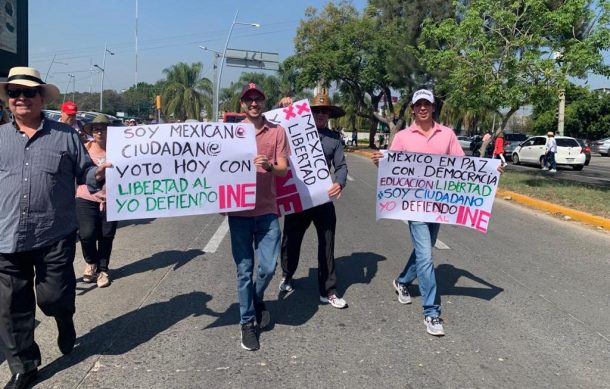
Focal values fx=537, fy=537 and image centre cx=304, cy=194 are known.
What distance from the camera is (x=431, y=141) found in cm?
491

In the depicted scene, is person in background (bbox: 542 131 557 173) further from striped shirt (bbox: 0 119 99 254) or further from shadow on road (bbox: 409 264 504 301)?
striped shirt (bbox: 0 119 99 254)

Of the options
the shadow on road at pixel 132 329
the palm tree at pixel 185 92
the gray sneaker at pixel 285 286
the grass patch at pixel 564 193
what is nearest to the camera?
the shadow on road at pixel 132 329

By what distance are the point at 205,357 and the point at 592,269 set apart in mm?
5265

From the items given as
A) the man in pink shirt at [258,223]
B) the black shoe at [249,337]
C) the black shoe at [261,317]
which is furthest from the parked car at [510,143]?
the black shoe at [249,337]

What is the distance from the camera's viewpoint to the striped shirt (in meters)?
3.33

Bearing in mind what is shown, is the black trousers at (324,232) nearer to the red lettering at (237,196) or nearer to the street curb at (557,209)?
the red lettering at (237,196)

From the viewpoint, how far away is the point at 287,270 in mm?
5383

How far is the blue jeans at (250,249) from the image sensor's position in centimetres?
404

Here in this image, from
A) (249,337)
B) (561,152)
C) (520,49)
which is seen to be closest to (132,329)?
(249,337)

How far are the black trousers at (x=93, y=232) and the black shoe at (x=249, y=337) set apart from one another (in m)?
2.34

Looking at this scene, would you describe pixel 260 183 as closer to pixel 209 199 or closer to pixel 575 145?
pixel 209 199

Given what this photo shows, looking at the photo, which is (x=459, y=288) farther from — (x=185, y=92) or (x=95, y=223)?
(x=185, y=92)

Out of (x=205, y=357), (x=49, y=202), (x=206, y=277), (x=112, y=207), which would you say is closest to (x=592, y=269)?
(x=206, y=277)

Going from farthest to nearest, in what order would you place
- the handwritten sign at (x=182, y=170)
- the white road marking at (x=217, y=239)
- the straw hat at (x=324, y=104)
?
the white road marking at (x=217, y=239), the straw hat at (x=324, y=104), the handwritten sign at (x=182, y=170)
